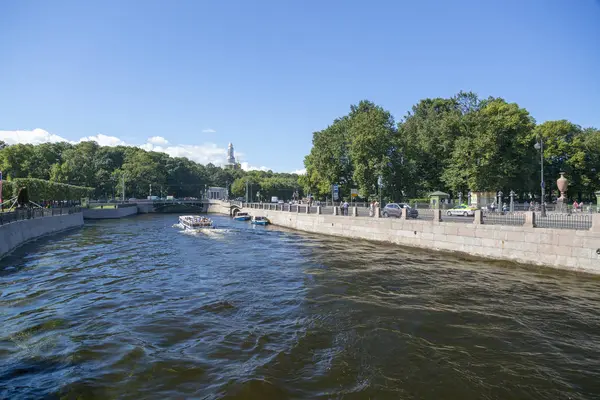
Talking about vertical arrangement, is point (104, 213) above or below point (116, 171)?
below

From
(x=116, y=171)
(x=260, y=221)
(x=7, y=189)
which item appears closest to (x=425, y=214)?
(x=260, y=221)

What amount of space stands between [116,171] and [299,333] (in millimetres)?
115510

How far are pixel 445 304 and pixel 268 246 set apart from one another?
59.9 feet

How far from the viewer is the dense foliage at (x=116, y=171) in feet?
274

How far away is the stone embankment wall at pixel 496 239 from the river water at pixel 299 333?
3.90 feet

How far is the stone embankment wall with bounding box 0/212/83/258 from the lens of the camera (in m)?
23.6

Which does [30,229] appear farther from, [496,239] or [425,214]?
[496,239]

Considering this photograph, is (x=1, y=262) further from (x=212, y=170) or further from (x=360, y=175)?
(x=212, y=170)

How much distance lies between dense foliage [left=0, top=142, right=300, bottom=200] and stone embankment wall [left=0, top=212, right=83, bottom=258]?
37574 millimetres

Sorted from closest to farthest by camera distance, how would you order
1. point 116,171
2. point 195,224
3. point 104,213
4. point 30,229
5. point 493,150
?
point 30,229, point 195,224, point 493,150, point 104,213, point 116,171

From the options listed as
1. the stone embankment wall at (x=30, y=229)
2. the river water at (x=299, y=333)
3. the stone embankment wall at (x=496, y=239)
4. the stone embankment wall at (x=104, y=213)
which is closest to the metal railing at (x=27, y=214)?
the stone embankment wall at (x=30, y=229)

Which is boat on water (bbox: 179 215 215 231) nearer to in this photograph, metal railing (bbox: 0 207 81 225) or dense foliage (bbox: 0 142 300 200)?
metal railing (bbox: 0 207 81 225)

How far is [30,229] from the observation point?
100 ft

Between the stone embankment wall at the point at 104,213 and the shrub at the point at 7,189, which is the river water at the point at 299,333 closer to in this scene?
the shrub at the point at 7,189
